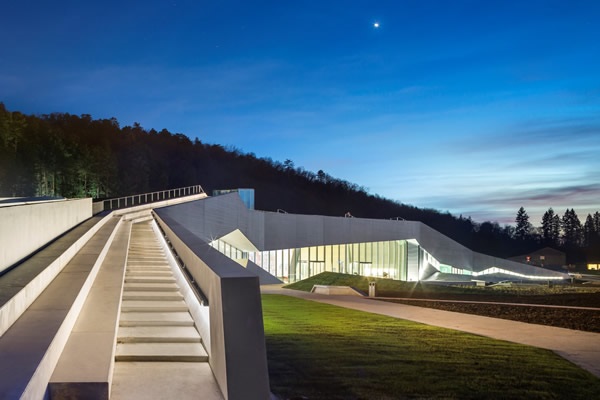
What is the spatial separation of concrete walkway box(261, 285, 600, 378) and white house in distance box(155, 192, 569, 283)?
46.2 ft

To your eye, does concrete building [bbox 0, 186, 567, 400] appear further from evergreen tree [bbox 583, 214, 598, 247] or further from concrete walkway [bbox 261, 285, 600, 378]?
evergreen tree [bbox 583, 214, 598, 247]

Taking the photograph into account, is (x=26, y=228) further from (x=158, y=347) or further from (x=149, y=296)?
(x=158, y=347)

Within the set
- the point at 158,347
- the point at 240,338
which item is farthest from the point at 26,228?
the point at 240,338

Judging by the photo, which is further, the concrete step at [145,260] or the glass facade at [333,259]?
the glass facade at [333,259]

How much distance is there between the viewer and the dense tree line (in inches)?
1896

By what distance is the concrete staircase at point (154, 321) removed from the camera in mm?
6151

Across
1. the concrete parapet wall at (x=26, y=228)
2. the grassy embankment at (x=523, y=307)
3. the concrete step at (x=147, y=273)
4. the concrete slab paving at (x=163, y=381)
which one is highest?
the concrete parapet wall at (x=26, y=228)

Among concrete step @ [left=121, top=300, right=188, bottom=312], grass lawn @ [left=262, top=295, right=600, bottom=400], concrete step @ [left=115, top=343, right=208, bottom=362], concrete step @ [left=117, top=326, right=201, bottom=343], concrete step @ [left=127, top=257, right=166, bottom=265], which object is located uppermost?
concrete step @ [left=127, top=257, right=166, bottom=265]

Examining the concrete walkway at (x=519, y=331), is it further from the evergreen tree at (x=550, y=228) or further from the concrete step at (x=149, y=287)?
the evergreen tree at (x=550, y=228)

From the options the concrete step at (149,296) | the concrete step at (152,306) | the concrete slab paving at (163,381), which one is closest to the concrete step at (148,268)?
the concrete step at (149,296)

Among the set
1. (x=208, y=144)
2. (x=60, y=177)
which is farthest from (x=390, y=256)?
(x=208, y=144)

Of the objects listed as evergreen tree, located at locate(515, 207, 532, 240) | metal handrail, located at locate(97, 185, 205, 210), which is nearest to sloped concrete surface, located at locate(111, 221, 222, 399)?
metal handrail, located at locate(97, 185, 205, 210)

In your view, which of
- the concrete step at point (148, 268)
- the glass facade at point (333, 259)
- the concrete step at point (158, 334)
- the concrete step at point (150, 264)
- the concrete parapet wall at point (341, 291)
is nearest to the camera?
the concrete step at point (158, 334)

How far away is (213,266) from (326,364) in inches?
116
